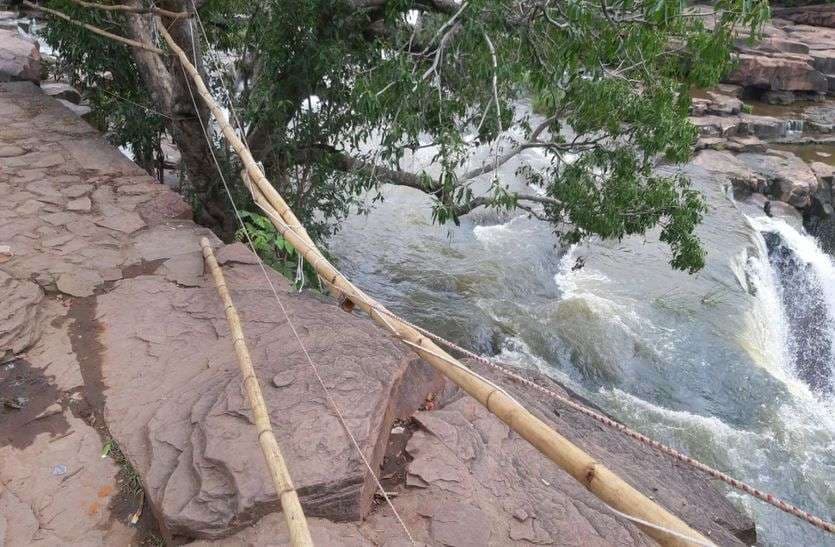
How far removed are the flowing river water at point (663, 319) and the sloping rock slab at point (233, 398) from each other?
11.1ft

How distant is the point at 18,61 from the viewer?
7.23 metres

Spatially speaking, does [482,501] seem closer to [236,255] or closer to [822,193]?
[236,255]

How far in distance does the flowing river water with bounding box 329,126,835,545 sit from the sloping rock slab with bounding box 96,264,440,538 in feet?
11.1

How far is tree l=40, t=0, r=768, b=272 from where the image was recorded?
13.5ft

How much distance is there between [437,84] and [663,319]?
15.4 ft

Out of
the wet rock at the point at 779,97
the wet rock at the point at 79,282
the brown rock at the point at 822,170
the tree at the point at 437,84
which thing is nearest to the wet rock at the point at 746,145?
the brown rock at the point at 822,170

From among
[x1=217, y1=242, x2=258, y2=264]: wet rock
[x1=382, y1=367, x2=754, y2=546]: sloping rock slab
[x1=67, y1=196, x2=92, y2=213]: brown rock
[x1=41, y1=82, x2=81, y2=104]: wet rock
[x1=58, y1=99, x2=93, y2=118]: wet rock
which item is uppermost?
[x1=41, y1=82, x2=81, y2=104]: wet rock

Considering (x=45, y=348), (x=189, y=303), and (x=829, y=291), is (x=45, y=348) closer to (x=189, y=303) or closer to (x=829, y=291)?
(x=189, y=303)

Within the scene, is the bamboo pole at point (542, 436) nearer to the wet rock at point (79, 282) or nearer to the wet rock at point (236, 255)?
the wet rock at point (236, 255)

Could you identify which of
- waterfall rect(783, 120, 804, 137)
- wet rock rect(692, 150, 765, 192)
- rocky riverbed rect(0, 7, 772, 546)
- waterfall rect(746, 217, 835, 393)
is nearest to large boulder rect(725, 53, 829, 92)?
waterfall rect(783, 120, 804, 137)

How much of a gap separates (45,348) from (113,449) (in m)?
0.95

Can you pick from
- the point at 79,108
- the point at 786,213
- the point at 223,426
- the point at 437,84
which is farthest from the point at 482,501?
the point at 786,213

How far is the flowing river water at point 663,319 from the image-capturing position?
19.2 feet

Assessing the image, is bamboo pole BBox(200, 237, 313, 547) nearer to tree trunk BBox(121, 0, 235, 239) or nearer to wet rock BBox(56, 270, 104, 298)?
wet rock BBox(56, 270, 104, 298)
